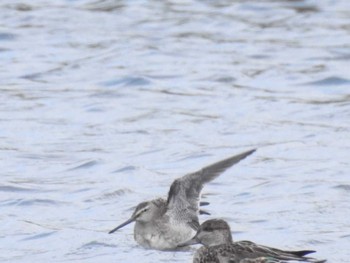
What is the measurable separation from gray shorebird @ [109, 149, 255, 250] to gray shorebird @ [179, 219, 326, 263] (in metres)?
0.66

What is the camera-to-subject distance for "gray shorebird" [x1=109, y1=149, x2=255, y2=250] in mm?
12375

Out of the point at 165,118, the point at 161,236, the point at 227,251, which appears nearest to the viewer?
the point at 227,251

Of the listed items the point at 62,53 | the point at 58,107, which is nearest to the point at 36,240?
the point at 58,107

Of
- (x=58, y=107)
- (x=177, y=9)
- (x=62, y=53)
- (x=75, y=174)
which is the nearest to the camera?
(x=75, y=174)

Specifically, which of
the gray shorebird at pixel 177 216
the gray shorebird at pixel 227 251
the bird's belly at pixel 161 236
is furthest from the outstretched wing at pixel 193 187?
the gray shorebird at pixel 227 251

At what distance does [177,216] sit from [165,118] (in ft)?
16.4

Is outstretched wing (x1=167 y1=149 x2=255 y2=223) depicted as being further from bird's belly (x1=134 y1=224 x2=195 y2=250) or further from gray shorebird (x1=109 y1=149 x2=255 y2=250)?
bird's belly (x1=134 y1=224 x2=195 y2=250)

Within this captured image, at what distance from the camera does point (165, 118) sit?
57.0 ft

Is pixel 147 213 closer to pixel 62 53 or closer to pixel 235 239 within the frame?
pixel 235 239

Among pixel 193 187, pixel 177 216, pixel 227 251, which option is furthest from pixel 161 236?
pixel 227 251

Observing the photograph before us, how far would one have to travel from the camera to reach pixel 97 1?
24.0 metres

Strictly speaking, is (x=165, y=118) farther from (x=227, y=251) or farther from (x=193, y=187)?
(x=227, y=251)

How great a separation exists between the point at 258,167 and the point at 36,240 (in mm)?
3455

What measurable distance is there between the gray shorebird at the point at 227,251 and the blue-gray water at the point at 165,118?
645mm
